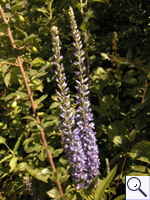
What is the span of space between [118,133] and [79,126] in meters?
0.59

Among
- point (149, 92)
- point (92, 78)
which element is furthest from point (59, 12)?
point (149, 92)

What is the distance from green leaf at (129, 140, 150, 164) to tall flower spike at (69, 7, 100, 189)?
425 mm

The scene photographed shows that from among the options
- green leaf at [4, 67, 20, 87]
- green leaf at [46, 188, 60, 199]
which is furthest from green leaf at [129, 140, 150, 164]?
green leaf at [4, 67, 20, 87]

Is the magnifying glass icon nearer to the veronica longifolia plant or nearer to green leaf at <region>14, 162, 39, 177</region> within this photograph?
the veronica longifolia plant

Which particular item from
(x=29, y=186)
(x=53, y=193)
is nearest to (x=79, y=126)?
(x=53, y=193)

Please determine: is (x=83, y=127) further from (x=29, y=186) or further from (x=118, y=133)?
(x=29, y=186)

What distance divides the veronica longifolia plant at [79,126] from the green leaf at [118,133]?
0.37m

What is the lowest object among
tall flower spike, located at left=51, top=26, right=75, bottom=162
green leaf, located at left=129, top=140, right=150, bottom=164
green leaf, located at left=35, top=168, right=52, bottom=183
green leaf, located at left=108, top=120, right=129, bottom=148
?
green leaf, located at left=35, top=168, right=52, bottom=183

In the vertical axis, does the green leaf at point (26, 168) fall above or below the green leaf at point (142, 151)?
below

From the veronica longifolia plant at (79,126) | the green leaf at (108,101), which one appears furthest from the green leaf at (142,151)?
the green leaf at (108,101)

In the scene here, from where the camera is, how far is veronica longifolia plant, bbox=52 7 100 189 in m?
1.45

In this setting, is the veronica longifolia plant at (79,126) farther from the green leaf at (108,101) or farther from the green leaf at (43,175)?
the green leaf at (108,101)

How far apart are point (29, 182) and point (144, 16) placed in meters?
2.85

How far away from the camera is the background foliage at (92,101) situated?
5.41 ft
